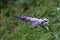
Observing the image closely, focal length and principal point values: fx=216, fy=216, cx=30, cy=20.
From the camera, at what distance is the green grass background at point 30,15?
3.25 metres

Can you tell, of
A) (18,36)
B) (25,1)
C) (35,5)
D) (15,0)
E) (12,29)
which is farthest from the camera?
(15,0)

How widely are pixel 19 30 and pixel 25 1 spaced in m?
1.08

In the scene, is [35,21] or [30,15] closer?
[35,21]

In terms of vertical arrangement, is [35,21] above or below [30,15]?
above

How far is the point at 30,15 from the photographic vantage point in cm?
412

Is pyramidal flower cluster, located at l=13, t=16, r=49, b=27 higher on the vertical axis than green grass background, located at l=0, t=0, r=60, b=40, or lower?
higher

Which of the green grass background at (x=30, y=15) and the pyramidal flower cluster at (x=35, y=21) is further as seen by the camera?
the green grass background at (x=30, y=15)

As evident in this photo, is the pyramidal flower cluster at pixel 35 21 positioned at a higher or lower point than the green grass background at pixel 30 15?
higher

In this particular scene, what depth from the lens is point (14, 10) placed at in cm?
471

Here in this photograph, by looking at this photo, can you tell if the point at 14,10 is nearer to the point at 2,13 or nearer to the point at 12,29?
the point at 2,13

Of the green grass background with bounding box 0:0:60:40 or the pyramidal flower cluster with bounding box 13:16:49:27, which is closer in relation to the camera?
the pyramidal flower cluster with bounding box 13:16:49:27

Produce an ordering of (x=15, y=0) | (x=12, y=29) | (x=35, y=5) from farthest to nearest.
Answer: (x=15, y=0) < (x=35, y=5) < (x=12, y=29)

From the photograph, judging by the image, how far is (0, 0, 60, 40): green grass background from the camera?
3.25m

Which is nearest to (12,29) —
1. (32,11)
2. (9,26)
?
(9,26)
